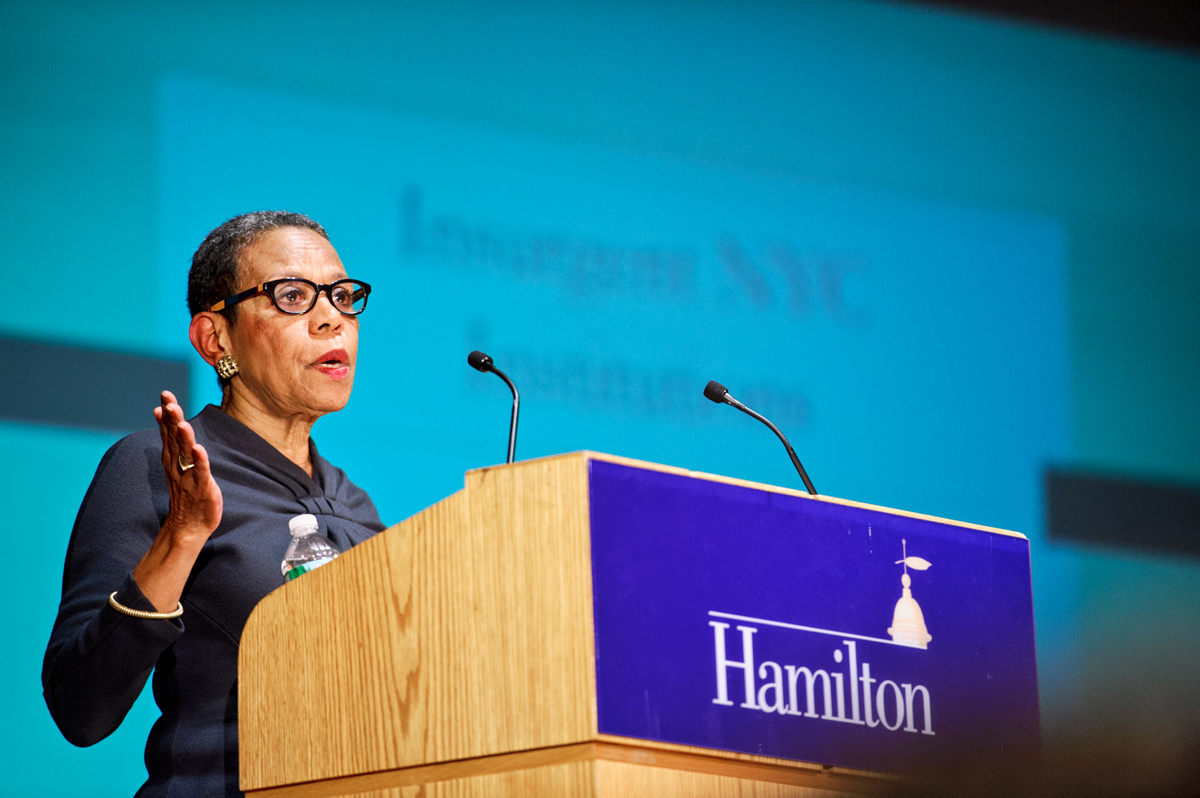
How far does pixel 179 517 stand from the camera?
5.95 feet

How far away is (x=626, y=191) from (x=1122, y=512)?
6.40ft

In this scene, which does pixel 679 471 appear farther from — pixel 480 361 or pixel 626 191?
pixel 626 191

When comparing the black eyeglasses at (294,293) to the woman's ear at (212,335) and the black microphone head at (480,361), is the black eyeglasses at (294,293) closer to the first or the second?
the woman's ear at (212,335)

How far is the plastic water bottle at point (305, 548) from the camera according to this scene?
2.06m

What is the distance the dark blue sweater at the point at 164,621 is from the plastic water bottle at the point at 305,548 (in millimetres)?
25

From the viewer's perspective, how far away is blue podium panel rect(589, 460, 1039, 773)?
148cm

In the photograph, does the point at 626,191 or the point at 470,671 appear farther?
the point at 626,191

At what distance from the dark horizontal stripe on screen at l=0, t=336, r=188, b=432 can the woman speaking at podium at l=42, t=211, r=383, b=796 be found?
83 centimetres

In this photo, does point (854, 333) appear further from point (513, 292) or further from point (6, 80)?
point (6, 80)

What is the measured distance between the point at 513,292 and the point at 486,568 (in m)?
2.28

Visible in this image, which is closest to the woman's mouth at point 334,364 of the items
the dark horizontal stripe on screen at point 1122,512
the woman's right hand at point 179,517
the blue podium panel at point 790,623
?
the woman's right hand at point 179,517

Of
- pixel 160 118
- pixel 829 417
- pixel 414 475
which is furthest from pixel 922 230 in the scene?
pixel 160 118

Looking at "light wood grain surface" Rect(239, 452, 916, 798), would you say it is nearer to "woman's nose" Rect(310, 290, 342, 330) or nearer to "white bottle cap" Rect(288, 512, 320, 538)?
"white bottle cap" Rect(288, 512, 320, 538)

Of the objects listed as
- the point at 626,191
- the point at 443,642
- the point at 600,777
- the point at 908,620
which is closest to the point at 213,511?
the point at 443,642
